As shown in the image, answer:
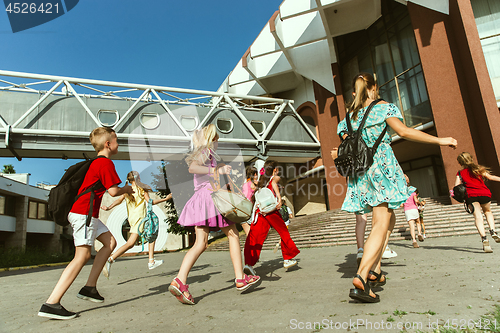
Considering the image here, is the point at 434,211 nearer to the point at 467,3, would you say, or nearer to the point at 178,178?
the point at 467,3

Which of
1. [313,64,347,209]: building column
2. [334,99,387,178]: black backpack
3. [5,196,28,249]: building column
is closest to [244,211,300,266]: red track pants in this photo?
[334,99,387,178]: black backpack

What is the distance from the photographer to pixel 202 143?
3625mm

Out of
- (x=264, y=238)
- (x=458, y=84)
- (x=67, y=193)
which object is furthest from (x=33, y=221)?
(x=458, y=84)

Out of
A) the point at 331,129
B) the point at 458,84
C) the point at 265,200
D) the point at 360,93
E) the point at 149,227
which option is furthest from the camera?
the point at 331,129

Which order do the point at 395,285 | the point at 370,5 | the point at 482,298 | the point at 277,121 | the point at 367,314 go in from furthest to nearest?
the point at 277,121 < the point at 370,5 < the point at 395,285 < the point at 482,298 < the point at 367,314

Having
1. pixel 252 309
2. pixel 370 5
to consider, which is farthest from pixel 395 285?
pixel 370 5

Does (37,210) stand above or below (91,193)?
above

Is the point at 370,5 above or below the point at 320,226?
above

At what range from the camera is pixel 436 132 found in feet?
41.0

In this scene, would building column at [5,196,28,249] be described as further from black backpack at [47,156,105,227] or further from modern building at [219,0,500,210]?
black backpack at [47,156,105,227]

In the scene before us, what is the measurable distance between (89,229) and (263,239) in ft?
8.05

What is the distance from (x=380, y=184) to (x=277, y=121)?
17559 mm

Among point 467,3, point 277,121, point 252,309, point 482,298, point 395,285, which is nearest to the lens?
point 482,298

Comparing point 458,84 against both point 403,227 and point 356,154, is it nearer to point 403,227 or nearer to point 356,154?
point 403,227
